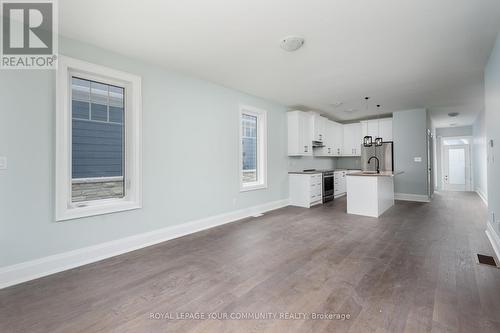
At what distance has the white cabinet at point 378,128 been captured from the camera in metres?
7.36

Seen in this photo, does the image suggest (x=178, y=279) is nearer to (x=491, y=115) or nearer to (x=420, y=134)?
(x=491, y=115)

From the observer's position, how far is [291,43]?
293cm

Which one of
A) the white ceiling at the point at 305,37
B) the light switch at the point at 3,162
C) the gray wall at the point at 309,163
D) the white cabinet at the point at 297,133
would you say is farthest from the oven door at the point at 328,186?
the light switch at the point at 3,162

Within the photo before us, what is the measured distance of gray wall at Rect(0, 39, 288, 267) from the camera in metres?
2.43

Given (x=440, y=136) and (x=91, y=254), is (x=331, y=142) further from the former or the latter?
(x=91, y=254)

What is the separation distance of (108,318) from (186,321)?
61cm

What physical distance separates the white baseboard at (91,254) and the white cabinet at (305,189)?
252 cm

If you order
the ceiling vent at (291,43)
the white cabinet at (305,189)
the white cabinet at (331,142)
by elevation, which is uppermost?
the ceiling vent at (291,43)

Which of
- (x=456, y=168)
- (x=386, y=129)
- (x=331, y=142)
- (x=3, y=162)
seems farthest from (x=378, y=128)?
(x=3, y=162)

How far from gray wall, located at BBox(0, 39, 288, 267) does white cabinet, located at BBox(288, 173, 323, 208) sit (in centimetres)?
45

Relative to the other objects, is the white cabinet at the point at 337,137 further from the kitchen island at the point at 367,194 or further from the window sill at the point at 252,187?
the window sill at the point at 252,187

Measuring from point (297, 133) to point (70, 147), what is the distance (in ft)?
15.9

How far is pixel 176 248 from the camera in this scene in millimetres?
3316

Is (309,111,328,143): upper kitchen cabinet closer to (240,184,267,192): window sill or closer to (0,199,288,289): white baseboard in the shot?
(240,184,267,192): window sill
